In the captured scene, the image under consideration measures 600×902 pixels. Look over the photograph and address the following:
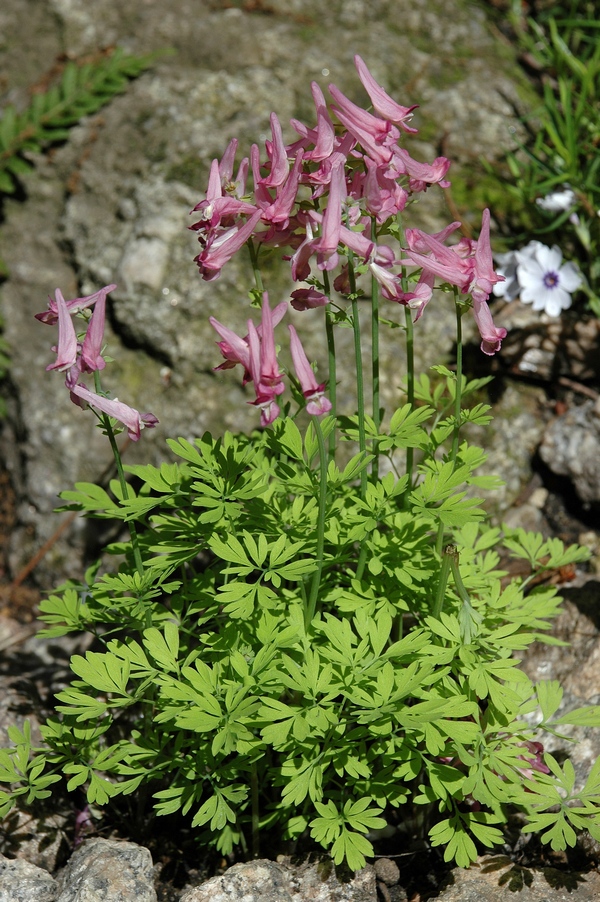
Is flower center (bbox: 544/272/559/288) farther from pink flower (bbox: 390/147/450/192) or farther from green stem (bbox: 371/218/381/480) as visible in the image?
pink flower (bbox: 390/147/450/192)

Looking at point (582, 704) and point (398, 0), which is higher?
point (398, 0)

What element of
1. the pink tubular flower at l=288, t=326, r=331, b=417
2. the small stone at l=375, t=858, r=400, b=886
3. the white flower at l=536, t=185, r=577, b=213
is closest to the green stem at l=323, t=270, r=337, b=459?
the pink tubular flower at l=288, t=326, r=331, b=417

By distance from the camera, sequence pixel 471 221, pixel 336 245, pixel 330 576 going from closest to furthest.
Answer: pixel 336 245 → pixel 330 576 → pixel 471 221

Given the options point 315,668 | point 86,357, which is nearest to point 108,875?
point 315,668

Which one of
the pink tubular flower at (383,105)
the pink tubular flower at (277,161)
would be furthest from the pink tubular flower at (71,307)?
the pink tubular flower at (383,105)

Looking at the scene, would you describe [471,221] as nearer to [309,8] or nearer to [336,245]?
[309,8]

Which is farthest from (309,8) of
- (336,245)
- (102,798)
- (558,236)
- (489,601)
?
(102,798)

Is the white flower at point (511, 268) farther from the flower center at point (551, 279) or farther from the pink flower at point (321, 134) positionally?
the pink flower at point (321, 134)
